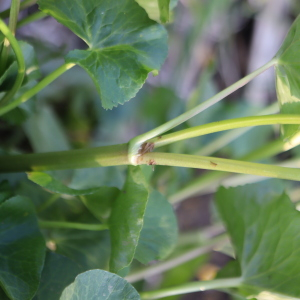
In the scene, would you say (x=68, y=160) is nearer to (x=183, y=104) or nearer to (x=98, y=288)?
(x=98, y=288)

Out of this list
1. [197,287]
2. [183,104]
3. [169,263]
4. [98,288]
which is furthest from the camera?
[183,104]

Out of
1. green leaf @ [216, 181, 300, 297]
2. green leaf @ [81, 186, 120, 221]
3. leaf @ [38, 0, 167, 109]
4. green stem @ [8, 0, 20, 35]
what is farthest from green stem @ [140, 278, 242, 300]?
green stem @ [8, 0, 20, 35]


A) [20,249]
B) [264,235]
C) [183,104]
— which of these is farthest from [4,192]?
[183,104]

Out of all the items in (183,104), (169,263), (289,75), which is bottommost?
(169,263)

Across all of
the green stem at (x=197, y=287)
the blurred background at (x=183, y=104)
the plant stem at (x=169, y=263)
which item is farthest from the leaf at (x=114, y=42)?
the plant stem at (x=169, y=263)

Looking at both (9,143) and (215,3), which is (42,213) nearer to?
(9,143)

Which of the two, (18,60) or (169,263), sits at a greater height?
(18,60)

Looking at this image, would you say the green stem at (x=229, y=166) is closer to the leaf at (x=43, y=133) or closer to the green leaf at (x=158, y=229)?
the green leaf at (x=158, y=229)

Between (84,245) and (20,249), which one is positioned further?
(84,245)

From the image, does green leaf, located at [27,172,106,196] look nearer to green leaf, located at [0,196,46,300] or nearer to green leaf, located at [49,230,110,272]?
green leaf, located at [0,196,46,300]
